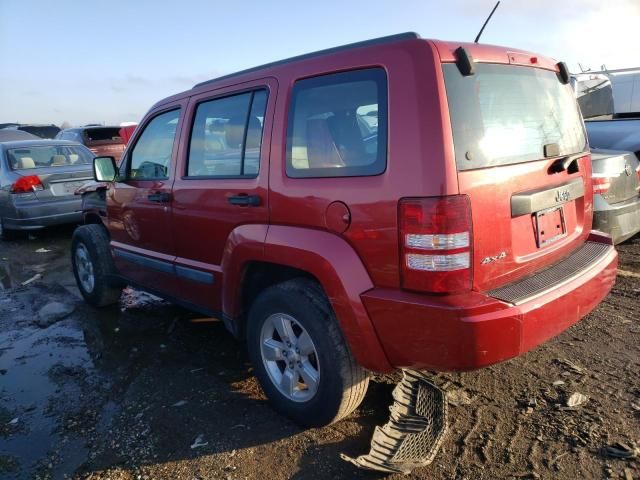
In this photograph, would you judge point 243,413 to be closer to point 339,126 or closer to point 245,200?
point 245,200

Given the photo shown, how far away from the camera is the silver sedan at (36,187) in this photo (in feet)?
24.9

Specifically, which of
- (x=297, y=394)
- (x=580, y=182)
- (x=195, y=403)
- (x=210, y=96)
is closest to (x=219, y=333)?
(x=195, y=403)

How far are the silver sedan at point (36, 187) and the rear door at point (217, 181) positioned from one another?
5128mm

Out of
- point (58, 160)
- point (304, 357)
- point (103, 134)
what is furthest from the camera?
point (103, 134)

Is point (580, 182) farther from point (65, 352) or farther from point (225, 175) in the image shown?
point (65, 352)

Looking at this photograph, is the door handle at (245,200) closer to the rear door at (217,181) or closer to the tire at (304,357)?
the rear door at (217,181)

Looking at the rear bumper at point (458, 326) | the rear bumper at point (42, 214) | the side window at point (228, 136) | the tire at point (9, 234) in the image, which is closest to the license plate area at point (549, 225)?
the rear bumper at point (458, 326)

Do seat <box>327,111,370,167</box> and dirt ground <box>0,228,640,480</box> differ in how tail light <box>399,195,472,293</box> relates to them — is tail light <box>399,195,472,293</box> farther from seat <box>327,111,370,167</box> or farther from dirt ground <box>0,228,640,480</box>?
dirt ground <box>0,228,640,480</box>

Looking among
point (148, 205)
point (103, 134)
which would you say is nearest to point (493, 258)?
point (148, 205)

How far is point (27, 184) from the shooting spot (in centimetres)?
761

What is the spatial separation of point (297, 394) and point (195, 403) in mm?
759

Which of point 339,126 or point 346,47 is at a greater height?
point 346,47

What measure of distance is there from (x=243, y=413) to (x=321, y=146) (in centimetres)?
168

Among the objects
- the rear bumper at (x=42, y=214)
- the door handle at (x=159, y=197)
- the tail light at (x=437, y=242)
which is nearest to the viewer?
the tail light at (x=437, y=242)
